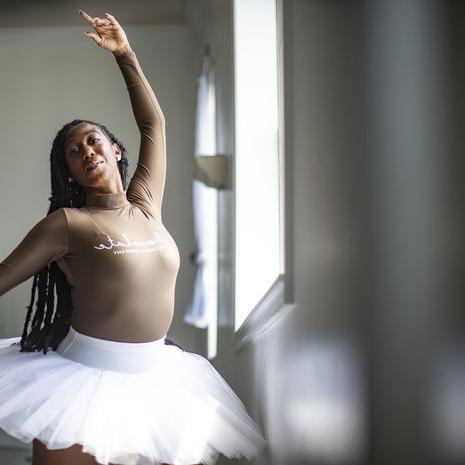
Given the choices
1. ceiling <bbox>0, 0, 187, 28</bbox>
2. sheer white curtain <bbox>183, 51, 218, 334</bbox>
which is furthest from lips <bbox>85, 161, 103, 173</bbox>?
ceiling <bbox>0, 0, 187, 28</bbox>

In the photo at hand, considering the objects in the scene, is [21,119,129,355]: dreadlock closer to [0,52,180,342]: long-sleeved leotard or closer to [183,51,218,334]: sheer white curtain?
[0,52,180,342]: long-sleeved leotard

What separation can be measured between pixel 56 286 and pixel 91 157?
0.20m

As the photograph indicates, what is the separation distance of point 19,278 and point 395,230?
22.3 inches

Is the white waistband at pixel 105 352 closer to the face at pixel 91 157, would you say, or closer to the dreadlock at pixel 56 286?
the dreadlock at pixel 56 286

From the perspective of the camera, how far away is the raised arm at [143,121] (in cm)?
93

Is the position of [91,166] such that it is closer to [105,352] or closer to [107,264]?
[107,264]

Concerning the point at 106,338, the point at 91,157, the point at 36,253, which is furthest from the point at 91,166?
the point at 106,338

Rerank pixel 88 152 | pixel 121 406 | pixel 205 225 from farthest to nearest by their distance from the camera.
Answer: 1. pixel 205 225
2. pixel 88 152
3. pixel 121 406

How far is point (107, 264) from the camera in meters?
0.84

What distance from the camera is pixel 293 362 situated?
31.0 inches

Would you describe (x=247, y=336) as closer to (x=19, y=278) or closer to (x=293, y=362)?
(x=293, y=362)

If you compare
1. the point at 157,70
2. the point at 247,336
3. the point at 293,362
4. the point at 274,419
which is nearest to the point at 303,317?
the point at 293,362

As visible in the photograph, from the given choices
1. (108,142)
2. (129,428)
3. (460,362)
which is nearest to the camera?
(460,362)

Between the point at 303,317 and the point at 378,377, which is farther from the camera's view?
the point at 303,317
